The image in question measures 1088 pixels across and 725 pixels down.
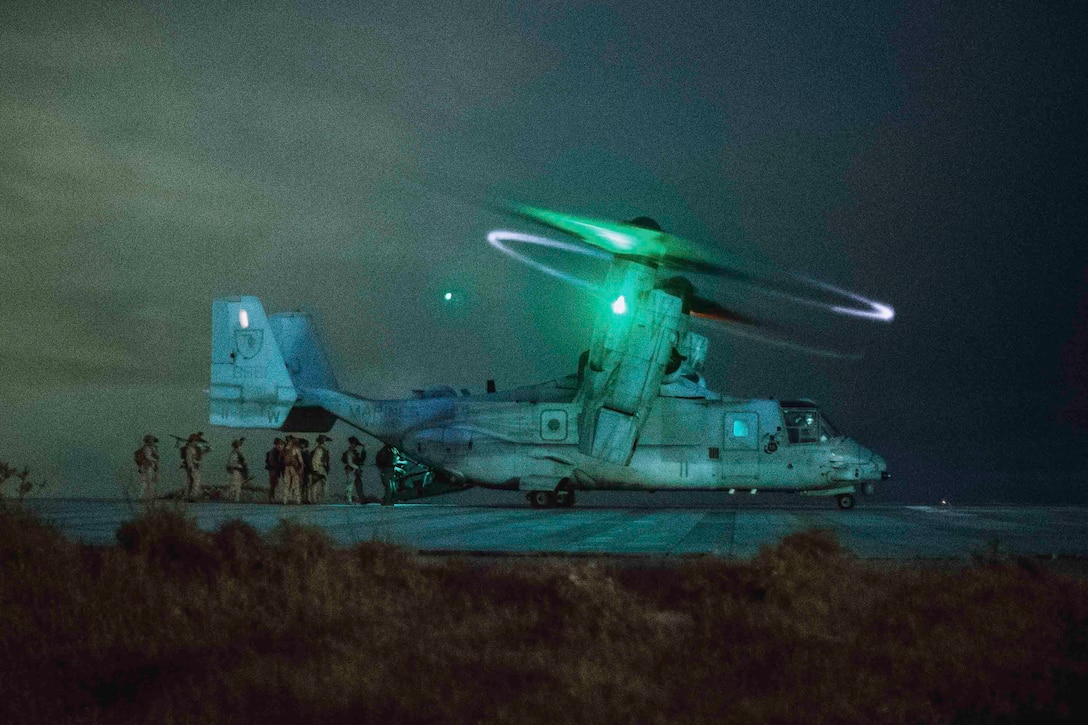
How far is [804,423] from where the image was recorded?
32750 millimetres

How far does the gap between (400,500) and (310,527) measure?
25.5 metres

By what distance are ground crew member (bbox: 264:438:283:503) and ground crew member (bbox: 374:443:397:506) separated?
3295 millimetres

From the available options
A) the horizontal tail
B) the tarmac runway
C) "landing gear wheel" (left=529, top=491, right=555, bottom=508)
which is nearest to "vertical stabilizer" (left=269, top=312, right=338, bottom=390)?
the horizontal tail

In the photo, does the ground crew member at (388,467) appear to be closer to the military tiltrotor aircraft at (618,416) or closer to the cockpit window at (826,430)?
the military tiltrotor aircraft at (618,416)

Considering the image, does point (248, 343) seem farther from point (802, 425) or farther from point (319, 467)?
point (802, 425)

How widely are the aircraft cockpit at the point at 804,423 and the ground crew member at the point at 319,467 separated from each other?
611 inches

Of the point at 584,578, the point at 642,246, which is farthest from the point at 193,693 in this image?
the point at 642,246

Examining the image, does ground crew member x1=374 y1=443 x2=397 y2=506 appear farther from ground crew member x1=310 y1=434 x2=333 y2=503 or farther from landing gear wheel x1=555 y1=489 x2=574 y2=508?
landing gear wheel x1=555 y1=489 x2=574 y2=508

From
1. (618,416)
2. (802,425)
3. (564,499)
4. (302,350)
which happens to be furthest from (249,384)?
(802,425)

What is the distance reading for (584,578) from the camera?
9.55 meters

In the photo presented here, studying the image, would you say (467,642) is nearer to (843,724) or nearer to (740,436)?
(843,724)

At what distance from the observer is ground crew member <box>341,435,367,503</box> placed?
36.3 metres

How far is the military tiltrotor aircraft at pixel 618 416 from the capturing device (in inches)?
1161

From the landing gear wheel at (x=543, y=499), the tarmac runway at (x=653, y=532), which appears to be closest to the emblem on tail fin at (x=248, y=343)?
the tarmac runway at (x=653, y=532)
